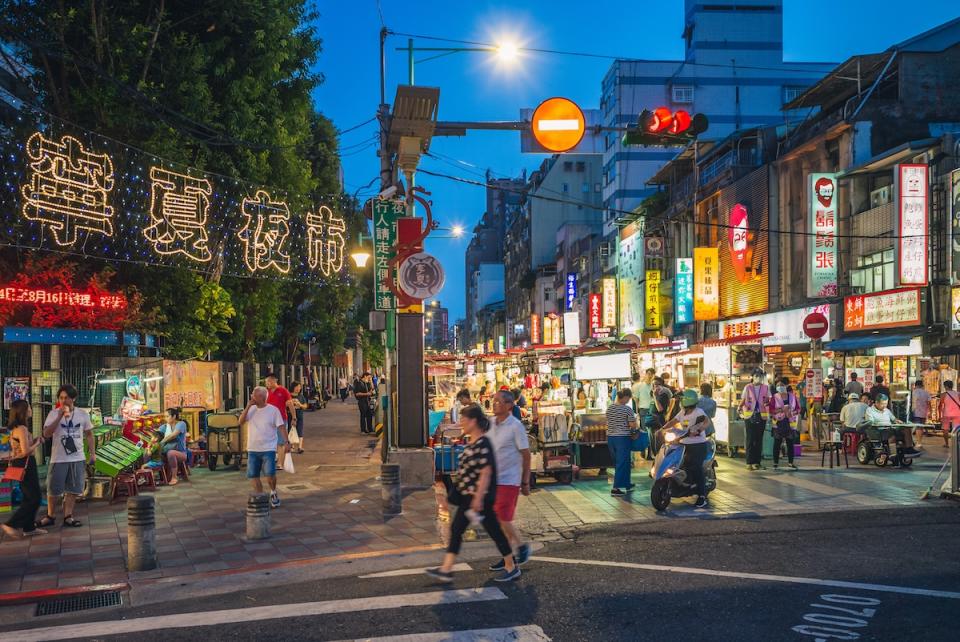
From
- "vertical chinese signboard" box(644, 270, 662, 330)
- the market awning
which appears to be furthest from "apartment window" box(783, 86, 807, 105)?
the market awning

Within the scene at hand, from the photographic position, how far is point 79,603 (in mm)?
7250

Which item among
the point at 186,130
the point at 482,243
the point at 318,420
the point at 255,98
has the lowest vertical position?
the point at 318,420

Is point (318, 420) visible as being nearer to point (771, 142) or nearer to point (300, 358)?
point (771, 142)

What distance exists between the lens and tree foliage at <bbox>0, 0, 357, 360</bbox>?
59.1 ft

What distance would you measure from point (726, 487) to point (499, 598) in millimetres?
7638

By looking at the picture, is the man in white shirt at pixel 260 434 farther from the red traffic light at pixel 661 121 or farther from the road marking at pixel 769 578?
the red traffic light at pixel 661 121

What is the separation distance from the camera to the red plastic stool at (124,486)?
Answer: 12609 mm

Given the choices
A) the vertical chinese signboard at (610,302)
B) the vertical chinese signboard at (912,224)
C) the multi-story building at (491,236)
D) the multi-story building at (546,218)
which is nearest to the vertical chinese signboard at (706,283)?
the vertical chinese signboard at (610,302)

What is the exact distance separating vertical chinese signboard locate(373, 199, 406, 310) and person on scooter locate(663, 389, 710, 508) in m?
6.20

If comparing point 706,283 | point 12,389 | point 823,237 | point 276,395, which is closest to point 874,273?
point 823,237

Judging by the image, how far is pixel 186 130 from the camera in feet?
64.9

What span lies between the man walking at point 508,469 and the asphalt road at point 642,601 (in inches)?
12.6

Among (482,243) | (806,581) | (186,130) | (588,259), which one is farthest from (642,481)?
(482,243)

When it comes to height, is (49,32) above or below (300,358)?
above
